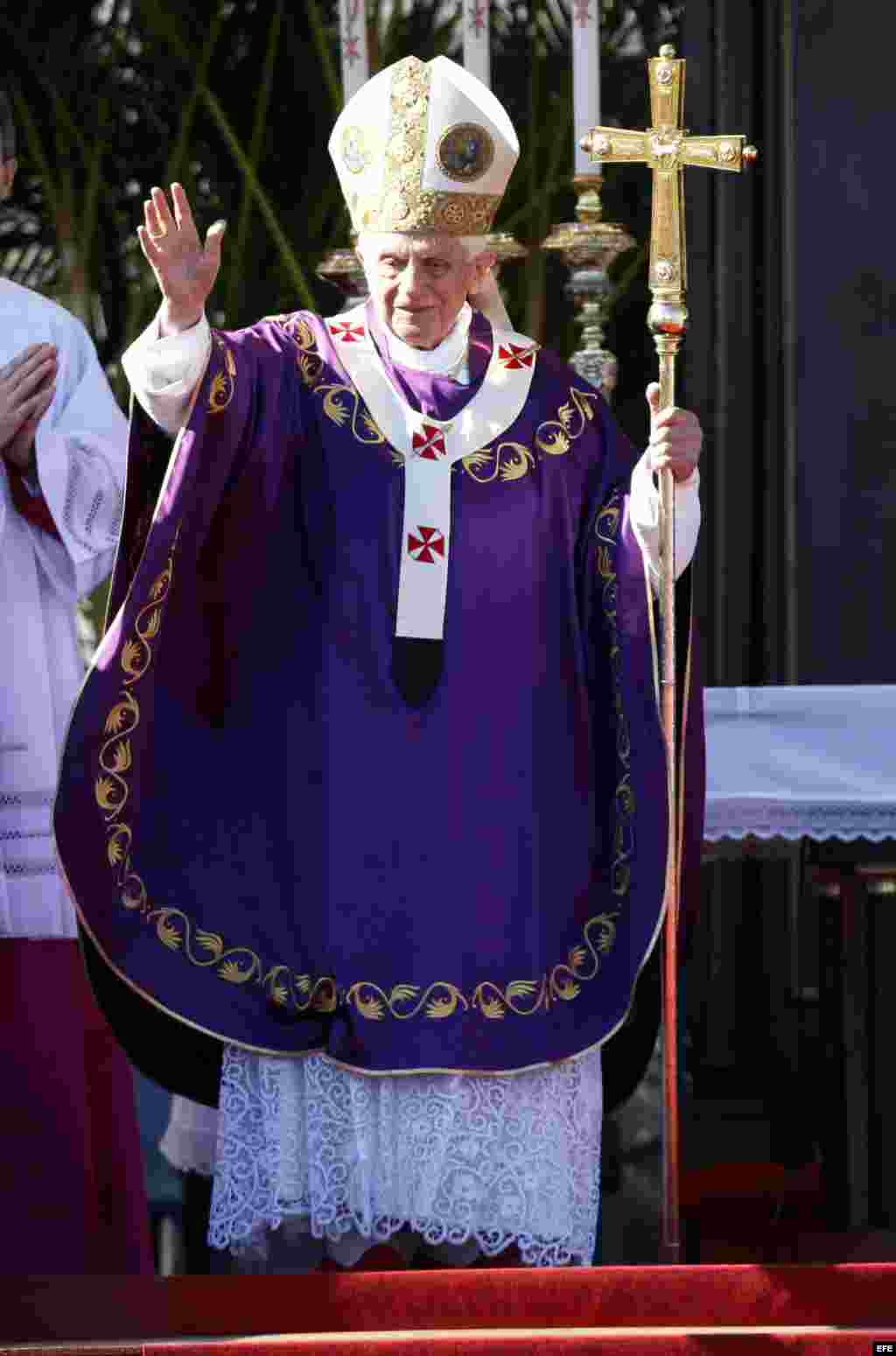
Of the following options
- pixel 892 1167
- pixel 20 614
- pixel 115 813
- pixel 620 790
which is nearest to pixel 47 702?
pixel 20 614

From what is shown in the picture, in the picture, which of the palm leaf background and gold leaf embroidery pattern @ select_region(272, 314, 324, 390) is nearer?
→ gold leaf embroidery pattern @ select_region(272, 314, 324, 390)

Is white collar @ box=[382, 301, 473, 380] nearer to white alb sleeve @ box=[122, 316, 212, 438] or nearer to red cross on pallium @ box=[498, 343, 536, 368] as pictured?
red cross on pallium @ box=[498, 343, 536, 368]

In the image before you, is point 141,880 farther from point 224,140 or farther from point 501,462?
point 224,140

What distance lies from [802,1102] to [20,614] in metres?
2.18

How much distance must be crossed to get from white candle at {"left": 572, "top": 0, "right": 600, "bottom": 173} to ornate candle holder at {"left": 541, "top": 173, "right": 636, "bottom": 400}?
69 mm

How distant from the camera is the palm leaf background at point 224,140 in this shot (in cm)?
695

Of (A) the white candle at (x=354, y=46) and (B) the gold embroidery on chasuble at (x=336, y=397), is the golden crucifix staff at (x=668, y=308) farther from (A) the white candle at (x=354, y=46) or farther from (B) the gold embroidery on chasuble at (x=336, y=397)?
(A) the white candle at (x=354, y=46)

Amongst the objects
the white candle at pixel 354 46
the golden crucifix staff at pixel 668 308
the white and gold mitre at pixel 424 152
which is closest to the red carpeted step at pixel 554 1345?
the golden crucifix staff at pixel 668 308

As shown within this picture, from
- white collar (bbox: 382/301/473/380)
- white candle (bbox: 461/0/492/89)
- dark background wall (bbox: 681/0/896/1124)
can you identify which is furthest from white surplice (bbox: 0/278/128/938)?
dark background wall (bbox: 681/0/896/1124)

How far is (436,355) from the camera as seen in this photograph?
12.6 feet

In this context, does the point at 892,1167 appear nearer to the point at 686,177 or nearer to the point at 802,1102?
the point at 802,1102

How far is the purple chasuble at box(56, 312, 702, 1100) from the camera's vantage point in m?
3.65

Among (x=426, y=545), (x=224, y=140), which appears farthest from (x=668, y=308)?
(x=224, y=140)

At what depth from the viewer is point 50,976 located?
13.2ft
